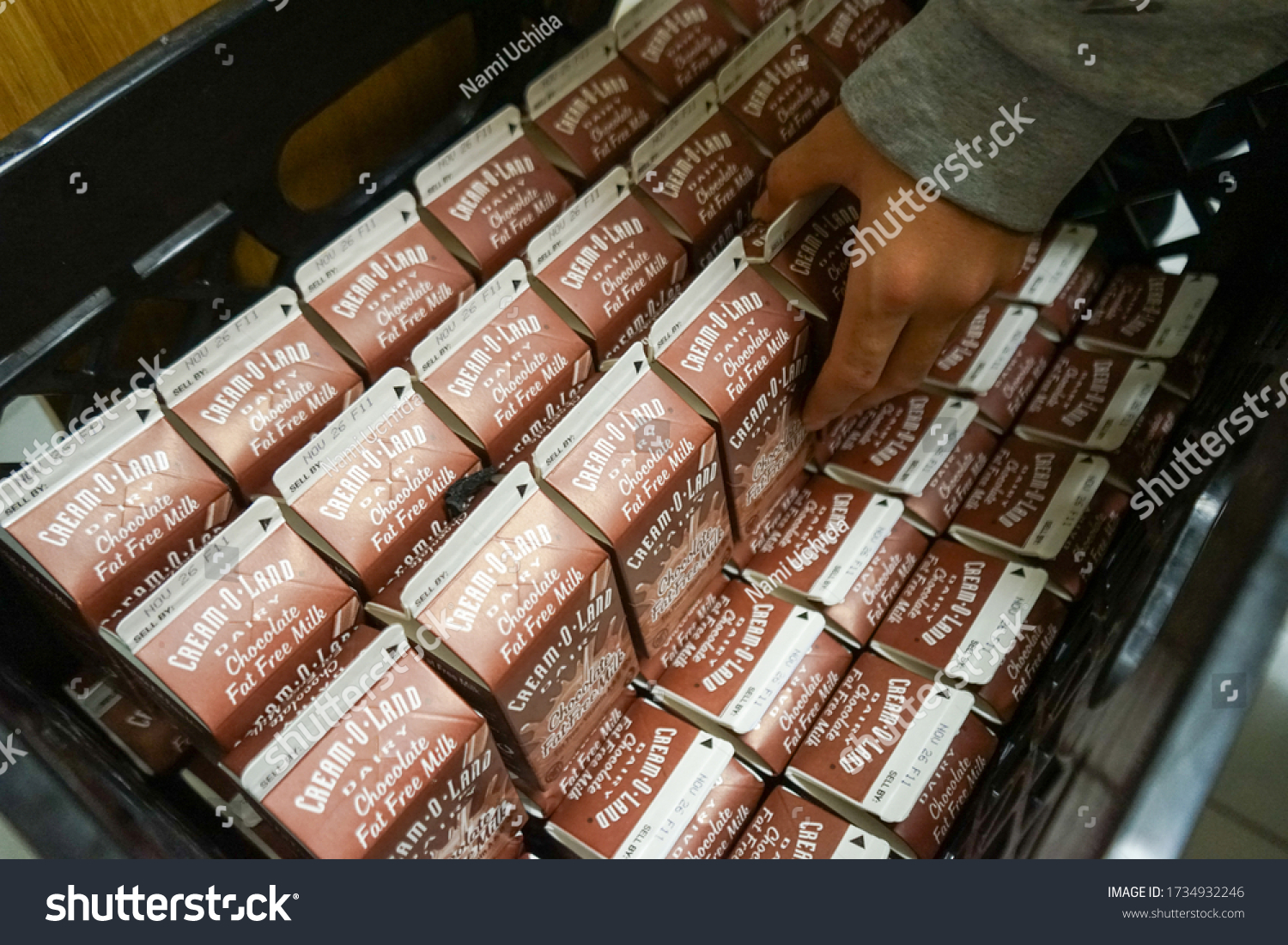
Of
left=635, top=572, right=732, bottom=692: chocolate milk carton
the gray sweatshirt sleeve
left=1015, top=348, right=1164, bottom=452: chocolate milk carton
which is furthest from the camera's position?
left=1015, top=348, right=1164, bottom=452: chocolate milk carton

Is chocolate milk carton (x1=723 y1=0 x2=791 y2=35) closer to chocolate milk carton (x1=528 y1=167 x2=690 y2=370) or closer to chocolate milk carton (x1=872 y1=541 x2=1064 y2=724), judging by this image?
chocolate milk carton (x1=528 y1=167 x2=690 y2=370)

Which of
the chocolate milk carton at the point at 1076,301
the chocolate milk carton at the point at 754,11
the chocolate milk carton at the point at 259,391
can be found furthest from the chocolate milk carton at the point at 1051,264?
the chocolate milk carton at the point at 259,391

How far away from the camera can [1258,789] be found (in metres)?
0.80

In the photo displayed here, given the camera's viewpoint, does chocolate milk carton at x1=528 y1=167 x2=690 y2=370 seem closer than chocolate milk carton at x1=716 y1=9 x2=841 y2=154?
Yes

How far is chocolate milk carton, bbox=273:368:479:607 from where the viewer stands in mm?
→ 739

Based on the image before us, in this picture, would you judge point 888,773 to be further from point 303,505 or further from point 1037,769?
point 303,505

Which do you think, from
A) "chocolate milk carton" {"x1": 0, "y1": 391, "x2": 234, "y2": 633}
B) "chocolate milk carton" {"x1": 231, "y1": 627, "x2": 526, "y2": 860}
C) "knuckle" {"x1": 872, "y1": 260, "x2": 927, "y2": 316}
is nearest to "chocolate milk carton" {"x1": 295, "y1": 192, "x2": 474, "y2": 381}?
"chocolate milk carton" {"x1": 0, "y1": 391, "x2": 234, "y2": 633}

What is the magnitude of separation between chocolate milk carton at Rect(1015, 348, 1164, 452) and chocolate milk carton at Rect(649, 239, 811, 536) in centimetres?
36

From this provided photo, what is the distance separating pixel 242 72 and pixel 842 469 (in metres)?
0.74

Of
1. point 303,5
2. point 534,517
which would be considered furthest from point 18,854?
point 303,5

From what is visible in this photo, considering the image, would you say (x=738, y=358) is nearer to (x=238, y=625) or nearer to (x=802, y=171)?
(x=802, y=171)

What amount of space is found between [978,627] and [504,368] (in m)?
0.57

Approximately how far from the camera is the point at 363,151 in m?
1.03

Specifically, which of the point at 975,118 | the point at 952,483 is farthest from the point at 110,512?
the point at 952,483
